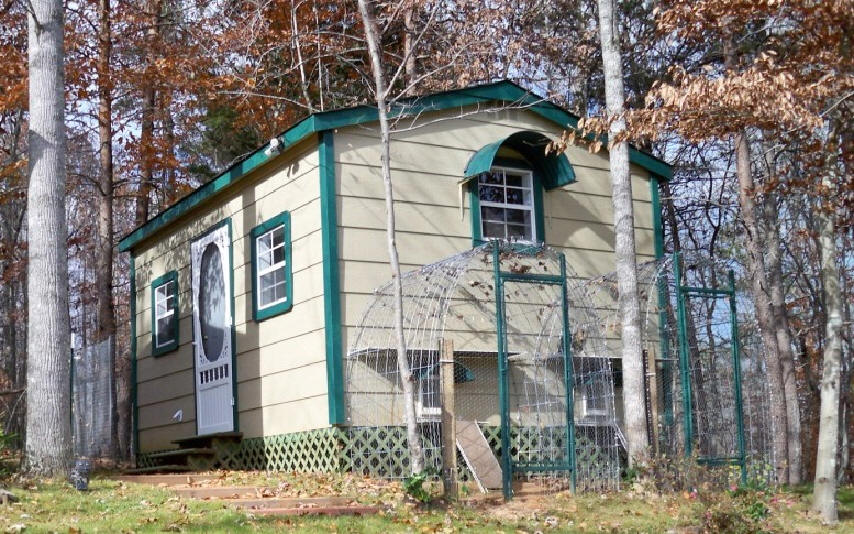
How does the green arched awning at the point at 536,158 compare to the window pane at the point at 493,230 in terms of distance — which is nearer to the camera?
the green arched awning at the point at 536,158

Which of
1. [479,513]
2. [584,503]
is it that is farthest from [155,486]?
[584,503]

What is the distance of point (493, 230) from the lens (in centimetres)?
1271

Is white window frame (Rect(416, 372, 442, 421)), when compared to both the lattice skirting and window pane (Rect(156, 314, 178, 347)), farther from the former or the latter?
window pane (Rect(156, 314, 178, 347))

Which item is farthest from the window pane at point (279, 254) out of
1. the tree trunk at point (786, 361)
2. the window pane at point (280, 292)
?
the tree trunk at point (786, 361)

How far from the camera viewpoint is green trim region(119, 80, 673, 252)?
11.6 meters

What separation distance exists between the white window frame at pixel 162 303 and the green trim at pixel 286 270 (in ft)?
8.88

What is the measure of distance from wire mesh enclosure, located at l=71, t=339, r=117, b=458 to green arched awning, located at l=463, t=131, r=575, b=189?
6938mm

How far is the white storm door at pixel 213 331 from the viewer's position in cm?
1351

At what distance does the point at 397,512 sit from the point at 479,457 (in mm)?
2700

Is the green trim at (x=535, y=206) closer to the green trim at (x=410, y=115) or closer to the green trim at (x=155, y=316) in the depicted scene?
the green trim at (x=410, y=115)

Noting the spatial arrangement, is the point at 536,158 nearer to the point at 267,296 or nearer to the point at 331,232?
the point at 331,232

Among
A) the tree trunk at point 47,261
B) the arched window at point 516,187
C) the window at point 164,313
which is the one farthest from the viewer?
the window at point 164,313

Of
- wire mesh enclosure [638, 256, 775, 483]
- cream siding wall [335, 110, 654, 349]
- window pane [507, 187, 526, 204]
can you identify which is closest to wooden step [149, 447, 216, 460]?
cream siding wall [335, 110, 654, 349]

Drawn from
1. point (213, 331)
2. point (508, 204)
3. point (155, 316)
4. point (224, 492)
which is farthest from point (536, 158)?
point (155, 316)
